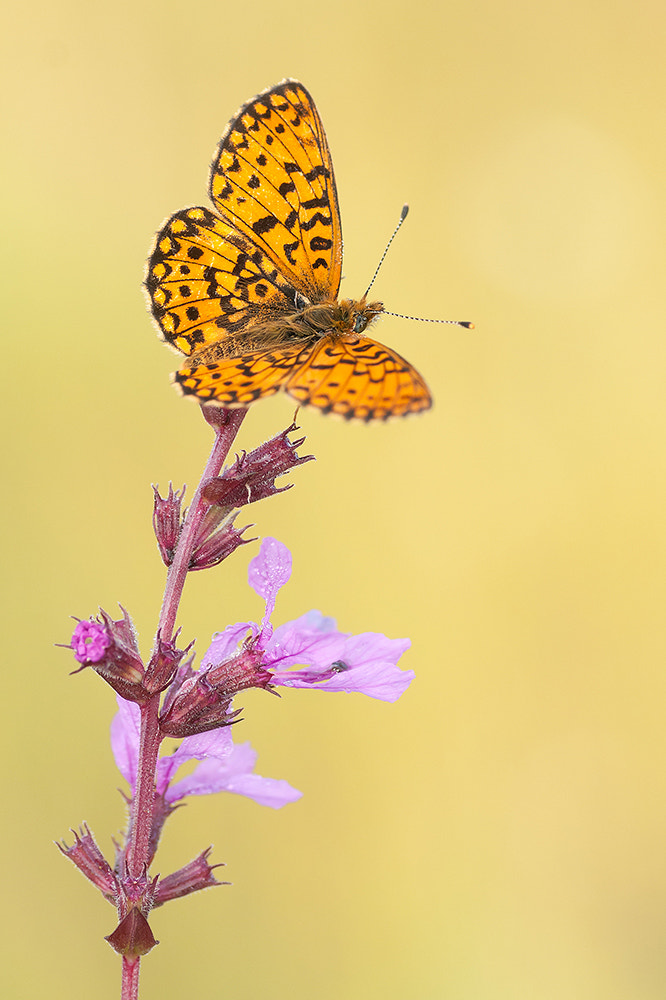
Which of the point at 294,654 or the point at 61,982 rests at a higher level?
the point at 294,654

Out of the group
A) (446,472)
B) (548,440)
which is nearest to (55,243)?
(446,472)

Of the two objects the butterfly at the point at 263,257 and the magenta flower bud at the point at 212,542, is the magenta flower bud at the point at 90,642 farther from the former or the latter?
the butterfly at the point at 263,257

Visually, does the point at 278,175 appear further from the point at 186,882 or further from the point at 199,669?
the point at 186,882

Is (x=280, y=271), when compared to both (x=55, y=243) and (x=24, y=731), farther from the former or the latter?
(x=55, y=243)

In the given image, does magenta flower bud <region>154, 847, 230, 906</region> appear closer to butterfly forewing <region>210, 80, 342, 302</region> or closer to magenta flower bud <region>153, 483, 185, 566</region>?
magenta flower bud <region>153, 483, 185, 566</region>

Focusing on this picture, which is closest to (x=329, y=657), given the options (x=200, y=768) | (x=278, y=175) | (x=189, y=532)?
(x=189, y=532)

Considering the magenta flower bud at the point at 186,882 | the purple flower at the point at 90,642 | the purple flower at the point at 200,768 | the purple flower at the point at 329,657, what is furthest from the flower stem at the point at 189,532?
the magenta flower bud at the point at 186,882
